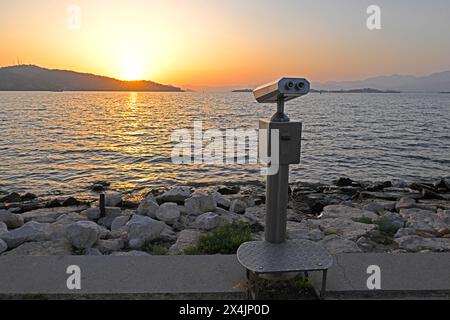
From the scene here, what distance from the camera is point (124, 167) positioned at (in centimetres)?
1884

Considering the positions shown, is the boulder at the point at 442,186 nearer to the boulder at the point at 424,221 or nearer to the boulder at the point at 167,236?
the boulder at the point at 424,221

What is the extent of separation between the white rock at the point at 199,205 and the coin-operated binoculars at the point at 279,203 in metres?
4.61

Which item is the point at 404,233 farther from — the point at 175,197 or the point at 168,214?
the point at 175,197

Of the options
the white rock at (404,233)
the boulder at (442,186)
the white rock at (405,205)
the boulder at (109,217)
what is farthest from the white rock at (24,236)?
the boulder at (442,186)

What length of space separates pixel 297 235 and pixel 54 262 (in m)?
3.93

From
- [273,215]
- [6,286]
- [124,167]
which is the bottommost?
[124,167]

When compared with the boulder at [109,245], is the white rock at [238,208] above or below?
below

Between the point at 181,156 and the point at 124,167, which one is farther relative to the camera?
the point at 181,156

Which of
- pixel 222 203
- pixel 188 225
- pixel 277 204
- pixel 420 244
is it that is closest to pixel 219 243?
pixel 277 204

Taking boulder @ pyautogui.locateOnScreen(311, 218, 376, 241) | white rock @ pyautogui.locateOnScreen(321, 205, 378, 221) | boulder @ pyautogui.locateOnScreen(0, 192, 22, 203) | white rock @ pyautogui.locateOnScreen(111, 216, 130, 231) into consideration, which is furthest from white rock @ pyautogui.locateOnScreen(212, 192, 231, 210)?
boulder @ pyautogui.locateOnScreen(0, 192, 22, 203)

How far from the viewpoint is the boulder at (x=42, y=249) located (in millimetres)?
5367

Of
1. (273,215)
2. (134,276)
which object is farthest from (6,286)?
(273,215)
